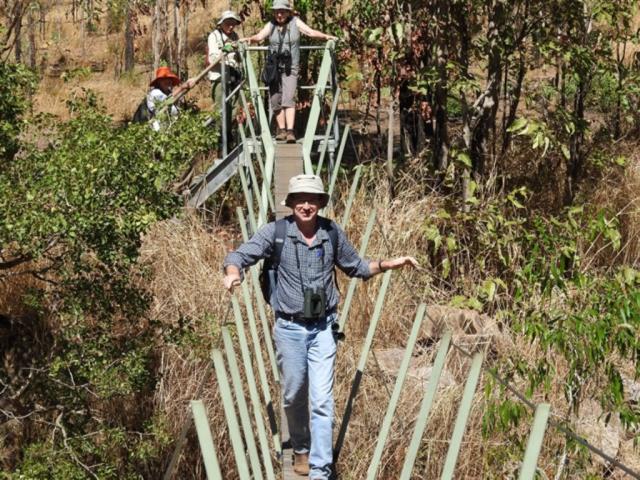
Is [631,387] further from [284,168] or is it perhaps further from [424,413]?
[424,413]

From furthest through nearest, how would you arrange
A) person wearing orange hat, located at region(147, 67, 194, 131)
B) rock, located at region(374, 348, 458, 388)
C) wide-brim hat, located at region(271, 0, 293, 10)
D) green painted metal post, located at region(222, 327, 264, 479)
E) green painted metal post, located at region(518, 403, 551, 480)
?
person wearing orange hat, located at region(147, 67, 194, 131)
wide-brim hat, located at region(271, 0, 293, 10)
rock, located at region(374, 348, 458, 388)
green painted metal post, located at region(222, 327, 264, 479)
green painted metal post, located at region(518, 403, 551, 480)

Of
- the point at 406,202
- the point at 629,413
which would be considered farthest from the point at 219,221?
the point at 629,413

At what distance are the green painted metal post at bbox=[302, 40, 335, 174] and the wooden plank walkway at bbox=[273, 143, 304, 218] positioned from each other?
0.18 meters

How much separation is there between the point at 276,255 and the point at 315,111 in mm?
4311

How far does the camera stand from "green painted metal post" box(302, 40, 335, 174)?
27.1 ft

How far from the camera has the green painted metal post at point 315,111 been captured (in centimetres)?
827

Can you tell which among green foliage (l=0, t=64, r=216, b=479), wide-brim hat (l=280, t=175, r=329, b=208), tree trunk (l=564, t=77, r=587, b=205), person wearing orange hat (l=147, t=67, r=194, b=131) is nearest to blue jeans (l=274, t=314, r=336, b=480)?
wide-brim hat (l=280, t=175, r=329, b=208)

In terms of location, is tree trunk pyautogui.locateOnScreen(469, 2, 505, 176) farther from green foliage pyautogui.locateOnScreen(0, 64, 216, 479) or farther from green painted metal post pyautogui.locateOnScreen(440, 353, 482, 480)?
green painted metal post pyautogui.locateOnScreen(440, 353, 482, 480)

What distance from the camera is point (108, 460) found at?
890 cm

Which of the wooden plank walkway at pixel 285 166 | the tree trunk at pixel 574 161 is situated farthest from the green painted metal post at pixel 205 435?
the tree trunk at pixel 574 161

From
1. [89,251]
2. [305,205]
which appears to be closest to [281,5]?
[89,251]

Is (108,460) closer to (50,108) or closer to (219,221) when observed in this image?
(219,221)

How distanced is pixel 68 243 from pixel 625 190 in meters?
6.74

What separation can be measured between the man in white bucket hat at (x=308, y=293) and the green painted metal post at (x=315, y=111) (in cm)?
322
